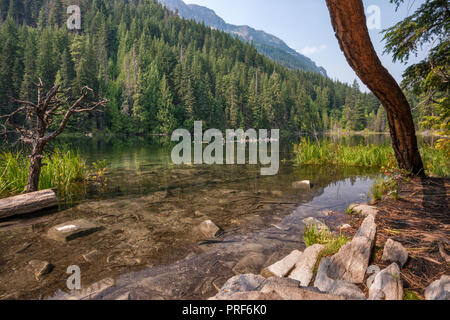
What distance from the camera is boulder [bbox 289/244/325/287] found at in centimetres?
250

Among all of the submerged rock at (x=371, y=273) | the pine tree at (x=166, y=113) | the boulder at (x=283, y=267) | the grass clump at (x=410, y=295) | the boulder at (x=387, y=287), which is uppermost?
the pine tree at (x=166, y=113)

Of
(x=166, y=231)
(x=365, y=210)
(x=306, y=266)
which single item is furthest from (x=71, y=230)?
(x=365, y=210)

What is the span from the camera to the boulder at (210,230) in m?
4.12

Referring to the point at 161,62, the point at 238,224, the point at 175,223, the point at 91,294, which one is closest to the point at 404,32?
the point at 238,224

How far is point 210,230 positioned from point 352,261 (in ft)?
7.87

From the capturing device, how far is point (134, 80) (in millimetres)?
58156

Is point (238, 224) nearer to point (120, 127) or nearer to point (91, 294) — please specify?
point (91, 294)

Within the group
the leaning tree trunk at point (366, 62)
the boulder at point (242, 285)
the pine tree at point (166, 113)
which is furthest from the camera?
the pine tree at point (166, 113)

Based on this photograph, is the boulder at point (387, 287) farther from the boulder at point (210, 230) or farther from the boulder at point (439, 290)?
the boulder at point (210, 230)

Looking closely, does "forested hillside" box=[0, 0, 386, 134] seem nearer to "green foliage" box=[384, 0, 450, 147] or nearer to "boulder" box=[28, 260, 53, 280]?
"boulder" box=[28, 260, 53, 280]

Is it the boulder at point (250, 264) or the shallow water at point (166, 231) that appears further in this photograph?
the boulder at point (250, 264)

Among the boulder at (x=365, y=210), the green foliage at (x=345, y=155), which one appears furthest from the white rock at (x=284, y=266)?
the green foliage at (x=345, y=155)

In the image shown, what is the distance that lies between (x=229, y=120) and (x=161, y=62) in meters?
23.5

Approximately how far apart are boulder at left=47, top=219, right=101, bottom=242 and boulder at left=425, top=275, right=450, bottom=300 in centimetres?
458
